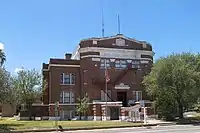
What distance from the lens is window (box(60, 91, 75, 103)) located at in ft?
189

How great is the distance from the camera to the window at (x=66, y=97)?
189 ft

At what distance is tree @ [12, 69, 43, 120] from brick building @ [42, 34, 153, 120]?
7.57 feet

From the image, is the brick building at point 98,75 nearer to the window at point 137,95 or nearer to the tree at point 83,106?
the window at point 137,95

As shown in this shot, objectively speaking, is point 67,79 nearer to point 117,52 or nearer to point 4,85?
point 117,52

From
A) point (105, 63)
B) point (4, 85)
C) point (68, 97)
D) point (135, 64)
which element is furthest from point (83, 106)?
point (4, 85)

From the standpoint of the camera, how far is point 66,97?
58.0 metres

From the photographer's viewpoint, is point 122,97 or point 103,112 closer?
point 103,112

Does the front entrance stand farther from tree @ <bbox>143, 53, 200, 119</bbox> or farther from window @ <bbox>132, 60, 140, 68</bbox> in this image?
window @ <bbox>132, 60, 140, 68</bbox>

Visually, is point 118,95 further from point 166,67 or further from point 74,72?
point 166,67

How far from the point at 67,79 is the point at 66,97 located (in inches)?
128

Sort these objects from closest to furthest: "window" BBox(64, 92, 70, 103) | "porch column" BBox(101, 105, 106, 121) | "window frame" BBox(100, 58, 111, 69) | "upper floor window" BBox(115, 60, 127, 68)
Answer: "porch column" BBox(101, 105, 106, 121) < "window" BBox(64, 92, 70, 103) < "window frame" BBox(100, 58, 111, 69) < "upper floor window" BBox(115, 60, 127, 68)

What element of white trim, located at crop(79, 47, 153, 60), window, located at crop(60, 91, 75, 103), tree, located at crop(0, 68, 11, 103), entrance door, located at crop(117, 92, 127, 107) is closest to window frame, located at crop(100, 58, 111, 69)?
white trim, located at crop(79, 47, 153, 60)

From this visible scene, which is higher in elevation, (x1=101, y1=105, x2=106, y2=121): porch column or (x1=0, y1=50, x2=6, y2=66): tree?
(x1=0, y1=50, x2=6, y2=66): tree

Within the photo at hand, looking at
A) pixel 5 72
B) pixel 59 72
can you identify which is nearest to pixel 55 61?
pixel 59 72
